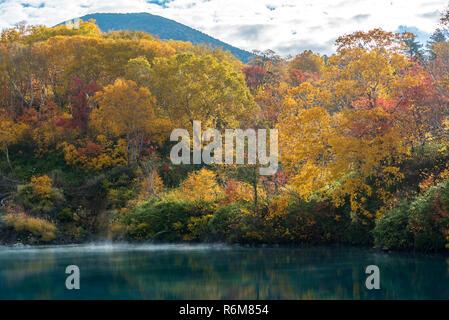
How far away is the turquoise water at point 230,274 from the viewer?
11.0m

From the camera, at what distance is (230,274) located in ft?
45.4

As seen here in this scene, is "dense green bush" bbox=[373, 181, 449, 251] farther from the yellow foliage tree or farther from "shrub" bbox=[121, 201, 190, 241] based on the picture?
the yellow foliage tree

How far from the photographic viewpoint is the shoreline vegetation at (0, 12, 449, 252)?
19.7 meters

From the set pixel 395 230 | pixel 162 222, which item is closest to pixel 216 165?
pixel 162 222

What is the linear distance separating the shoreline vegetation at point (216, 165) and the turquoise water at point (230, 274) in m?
1.84

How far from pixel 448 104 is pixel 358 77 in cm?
599

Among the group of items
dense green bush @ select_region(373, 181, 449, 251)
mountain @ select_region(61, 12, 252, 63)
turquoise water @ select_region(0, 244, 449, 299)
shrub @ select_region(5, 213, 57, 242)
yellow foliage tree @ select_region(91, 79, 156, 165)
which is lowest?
shrub @ select_region(5, 213, 57, 242)

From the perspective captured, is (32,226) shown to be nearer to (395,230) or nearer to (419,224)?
(395,230)

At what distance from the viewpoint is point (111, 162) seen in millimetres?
32781

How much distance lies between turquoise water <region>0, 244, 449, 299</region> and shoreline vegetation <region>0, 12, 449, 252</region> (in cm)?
184

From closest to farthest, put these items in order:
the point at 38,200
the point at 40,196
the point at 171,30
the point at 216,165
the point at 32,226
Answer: the point at 32,226, the point at 216,165, the point at 38,200, the point at 40,196, the point at 171,30

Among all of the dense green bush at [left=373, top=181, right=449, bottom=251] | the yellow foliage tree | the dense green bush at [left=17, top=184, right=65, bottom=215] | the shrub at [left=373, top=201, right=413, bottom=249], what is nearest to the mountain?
the yellow foliage tree

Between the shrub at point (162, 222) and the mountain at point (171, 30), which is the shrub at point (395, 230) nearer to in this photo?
the shrub at point (162, 222)

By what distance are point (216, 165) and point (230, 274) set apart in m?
12.9
